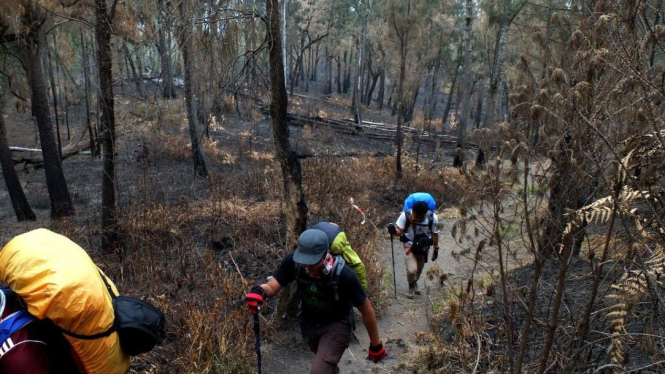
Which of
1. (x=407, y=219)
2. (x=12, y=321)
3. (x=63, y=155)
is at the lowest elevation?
(x=63, y=155)

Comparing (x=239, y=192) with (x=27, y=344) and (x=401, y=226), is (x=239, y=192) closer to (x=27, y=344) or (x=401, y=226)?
(x=401, y=226)

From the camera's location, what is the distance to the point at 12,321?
7.10 feet

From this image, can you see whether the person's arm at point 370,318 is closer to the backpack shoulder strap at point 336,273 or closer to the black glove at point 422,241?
the backpack shoulder strap at point 336,273

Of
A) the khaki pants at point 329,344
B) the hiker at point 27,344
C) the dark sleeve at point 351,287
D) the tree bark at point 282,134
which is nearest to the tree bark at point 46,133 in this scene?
the tree bark at point 282,134

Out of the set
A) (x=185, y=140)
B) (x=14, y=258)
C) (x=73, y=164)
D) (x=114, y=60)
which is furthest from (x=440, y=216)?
(x=73, y=164)

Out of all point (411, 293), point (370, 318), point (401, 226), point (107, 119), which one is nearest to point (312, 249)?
point (370, 318)

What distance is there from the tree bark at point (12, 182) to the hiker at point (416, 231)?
908cm

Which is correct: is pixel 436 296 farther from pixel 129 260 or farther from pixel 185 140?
pixel 185 140

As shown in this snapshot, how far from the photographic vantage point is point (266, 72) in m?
5.55

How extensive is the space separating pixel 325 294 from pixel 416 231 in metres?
3.27

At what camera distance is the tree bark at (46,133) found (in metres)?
10.4

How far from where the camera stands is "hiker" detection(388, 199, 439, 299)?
21.4ft

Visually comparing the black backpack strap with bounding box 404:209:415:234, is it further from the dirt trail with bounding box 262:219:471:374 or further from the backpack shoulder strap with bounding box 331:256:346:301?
the backpack shoulder strap with bounding box 331:256:346:301

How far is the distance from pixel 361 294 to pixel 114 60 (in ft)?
17.3
